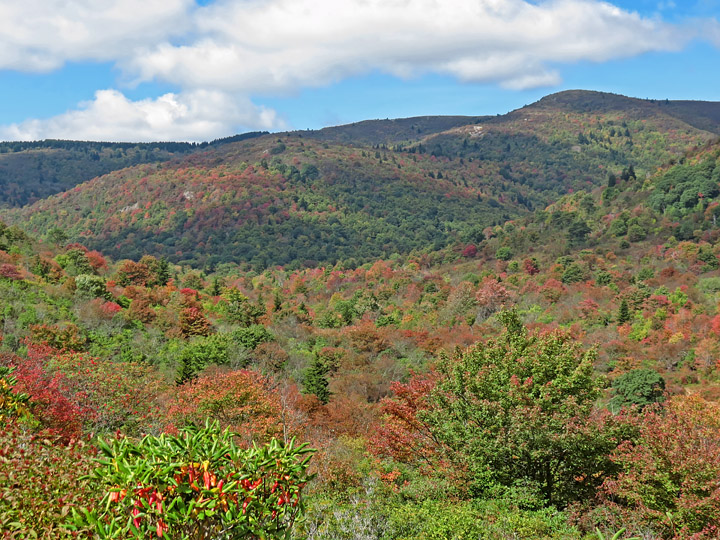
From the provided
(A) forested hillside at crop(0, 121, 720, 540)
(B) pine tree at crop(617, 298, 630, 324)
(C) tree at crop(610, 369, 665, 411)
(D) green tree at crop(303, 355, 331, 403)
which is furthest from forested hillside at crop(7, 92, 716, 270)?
(D) green tree at crop(303, 355, 331, 403)

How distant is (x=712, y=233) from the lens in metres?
72.4

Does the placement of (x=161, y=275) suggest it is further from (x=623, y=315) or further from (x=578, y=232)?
(x=578, y=232)

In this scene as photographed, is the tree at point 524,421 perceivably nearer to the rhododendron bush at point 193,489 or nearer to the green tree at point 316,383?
the rhododendron bush at point 193,489

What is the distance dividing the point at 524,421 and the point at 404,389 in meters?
5.80

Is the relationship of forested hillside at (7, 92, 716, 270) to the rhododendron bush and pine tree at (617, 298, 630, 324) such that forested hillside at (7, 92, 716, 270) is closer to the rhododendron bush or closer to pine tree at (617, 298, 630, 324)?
pine tree at (617, 298, 630, 324)

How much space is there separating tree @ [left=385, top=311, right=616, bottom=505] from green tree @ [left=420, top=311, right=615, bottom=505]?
0.9 inches

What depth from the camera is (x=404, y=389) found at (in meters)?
19.0

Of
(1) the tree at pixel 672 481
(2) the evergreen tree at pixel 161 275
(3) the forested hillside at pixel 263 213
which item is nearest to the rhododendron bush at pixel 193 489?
(1) the tree at pixel 672 481

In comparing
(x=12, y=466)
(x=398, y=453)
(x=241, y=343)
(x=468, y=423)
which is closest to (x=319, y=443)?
(x=398, y=453)

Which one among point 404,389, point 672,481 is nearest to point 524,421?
point 672,481

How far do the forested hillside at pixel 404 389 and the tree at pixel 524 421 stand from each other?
7 cm

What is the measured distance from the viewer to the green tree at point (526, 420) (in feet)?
45.4

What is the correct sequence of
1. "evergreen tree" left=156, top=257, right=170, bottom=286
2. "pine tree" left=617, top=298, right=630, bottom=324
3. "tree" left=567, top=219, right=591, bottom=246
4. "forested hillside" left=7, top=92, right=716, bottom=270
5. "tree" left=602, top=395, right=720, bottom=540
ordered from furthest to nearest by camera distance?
"forested hillside" left=7, top=92, right=716, bottom=270, "tree" left=567, top=219, right=591, bottom=246, "evergreen tree" left=156, top=257, right=170, bottom=286, "pine tree" left=617, top=298, right=630, bottom=324, "tree" left=602, top=395, right=720, bottom=540

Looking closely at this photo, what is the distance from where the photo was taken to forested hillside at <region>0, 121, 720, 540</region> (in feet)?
20.0
